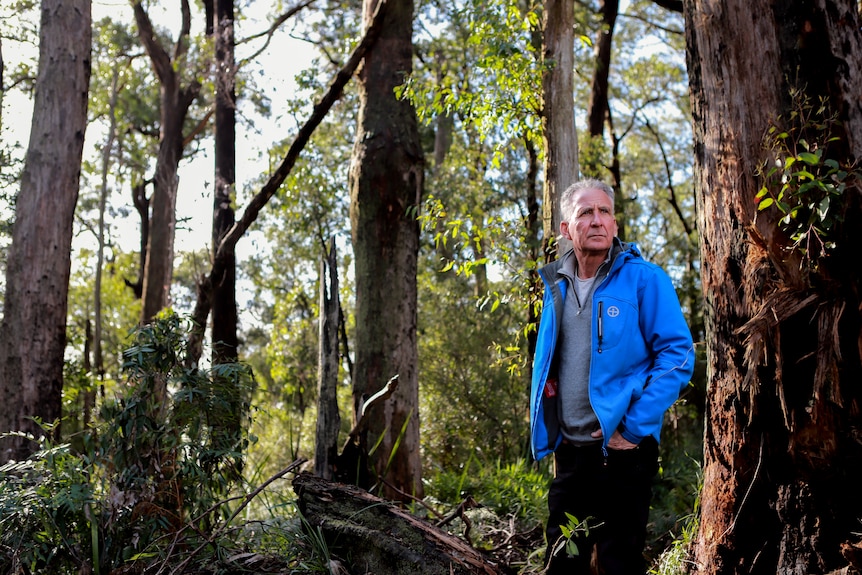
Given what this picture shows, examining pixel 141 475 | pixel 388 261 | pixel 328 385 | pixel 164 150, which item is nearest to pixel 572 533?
pixel 328 385

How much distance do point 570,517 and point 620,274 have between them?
111 centimetres

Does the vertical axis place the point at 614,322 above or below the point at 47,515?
above

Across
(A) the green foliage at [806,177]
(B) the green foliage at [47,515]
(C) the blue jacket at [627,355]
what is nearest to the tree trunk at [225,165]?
(B) the green foliage at [47,515]

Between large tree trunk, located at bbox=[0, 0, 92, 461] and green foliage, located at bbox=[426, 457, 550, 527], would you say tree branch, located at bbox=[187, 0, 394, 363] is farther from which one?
green foliage, located at bbox=[426, 457, 550, 527]

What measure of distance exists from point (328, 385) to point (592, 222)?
257 cm

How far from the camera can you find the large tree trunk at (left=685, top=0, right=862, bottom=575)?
3346mm

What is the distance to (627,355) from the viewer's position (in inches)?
137

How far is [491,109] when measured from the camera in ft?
24.3

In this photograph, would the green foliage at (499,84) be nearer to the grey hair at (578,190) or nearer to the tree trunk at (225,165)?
the grey hair at (578,190)

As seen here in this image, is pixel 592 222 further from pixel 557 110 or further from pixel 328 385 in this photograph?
pixel 557 110

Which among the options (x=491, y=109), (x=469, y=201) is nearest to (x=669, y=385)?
(x=491, y=109)

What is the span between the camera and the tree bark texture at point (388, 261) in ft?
22.8

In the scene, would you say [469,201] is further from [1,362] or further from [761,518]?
[761,518]

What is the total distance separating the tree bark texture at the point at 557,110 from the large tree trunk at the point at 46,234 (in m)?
4.88
